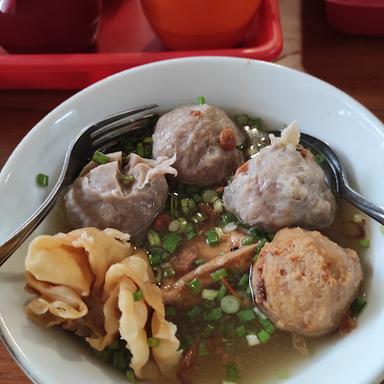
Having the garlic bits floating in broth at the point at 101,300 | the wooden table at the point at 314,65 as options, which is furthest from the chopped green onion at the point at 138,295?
the wooden table at the point at 314,65

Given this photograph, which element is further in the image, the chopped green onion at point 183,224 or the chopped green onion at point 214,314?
the chopped green onion at point 183,224

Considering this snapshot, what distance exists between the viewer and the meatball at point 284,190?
1.29m

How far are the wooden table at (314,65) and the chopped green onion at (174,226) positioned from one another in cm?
61

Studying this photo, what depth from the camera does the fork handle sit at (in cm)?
115

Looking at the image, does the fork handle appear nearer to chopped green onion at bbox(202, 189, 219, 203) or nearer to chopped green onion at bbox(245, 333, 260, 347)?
chopped green onion at bbox(202, 189, 219, 203)

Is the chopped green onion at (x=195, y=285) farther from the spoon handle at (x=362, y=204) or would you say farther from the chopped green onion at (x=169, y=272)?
the spoon handle at (x=362, y=204)

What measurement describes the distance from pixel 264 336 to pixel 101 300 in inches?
14.5

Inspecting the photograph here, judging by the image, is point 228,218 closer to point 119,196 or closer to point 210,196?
point 210,196

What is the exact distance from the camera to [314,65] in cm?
191

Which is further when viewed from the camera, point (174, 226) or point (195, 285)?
point (174, 226)

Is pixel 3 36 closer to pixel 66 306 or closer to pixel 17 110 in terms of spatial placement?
pixel 17 110

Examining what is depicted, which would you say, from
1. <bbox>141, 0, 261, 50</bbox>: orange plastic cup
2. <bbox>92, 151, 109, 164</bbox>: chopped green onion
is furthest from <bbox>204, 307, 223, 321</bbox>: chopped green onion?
<bbox>141, 0, 261, 50</bbox>: orange plastic cup

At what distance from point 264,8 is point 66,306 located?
1289mm

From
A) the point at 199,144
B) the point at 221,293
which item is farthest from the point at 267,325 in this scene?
the point at 199,144
